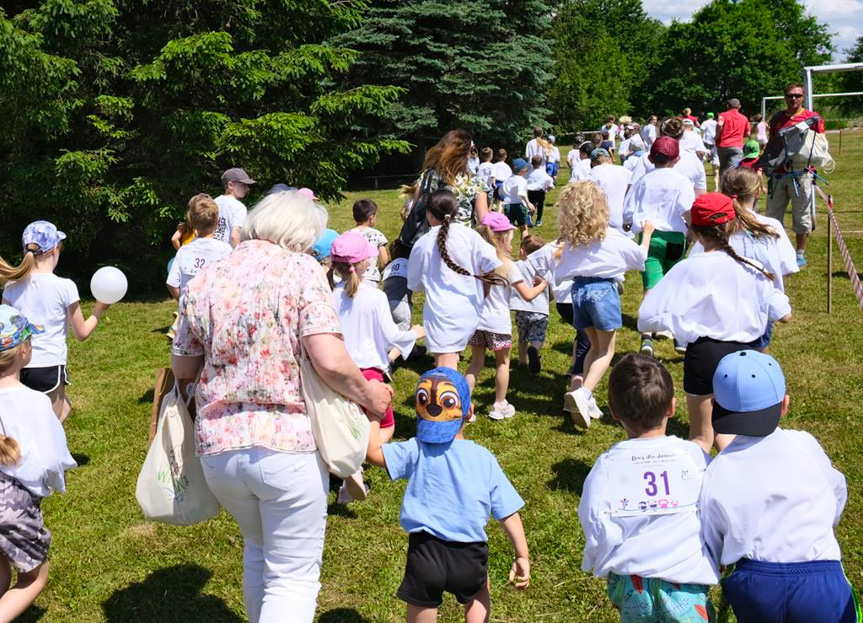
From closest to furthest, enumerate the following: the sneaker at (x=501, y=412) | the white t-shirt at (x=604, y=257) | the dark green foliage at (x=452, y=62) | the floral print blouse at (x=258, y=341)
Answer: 1. the floral print blouse at (x=258, y=341)
2. the white t-shirt at (x=604, y=257)
3. the sneaker at (x=501, y=412)
4. the dark green foliage at (x=452, y=62)

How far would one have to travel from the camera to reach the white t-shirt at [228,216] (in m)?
8.55

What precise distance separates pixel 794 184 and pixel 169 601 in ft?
29.8

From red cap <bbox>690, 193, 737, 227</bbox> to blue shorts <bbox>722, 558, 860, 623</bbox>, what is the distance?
7.68 feet

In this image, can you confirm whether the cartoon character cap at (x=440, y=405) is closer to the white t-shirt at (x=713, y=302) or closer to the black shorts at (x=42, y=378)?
the white t-shirt at (x=713, y=302)

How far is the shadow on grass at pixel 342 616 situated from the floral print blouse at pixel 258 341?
4.88 ft

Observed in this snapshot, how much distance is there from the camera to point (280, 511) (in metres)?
3.14

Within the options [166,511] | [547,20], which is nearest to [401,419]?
[166,511]

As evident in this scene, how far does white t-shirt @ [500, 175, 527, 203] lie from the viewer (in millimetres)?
15305

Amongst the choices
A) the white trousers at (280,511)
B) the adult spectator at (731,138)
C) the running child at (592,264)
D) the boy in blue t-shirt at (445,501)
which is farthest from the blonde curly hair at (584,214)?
the adult spectator at (731,138)

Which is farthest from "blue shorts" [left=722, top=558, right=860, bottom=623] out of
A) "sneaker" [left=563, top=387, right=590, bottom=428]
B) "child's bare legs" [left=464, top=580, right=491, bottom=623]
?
"sneaker" [left=563, top=387, right=590, bottom=428]

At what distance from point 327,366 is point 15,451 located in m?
1.57

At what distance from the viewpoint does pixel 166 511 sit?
343 centimetres

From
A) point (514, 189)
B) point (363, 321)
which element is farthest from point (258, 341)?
point (514, 189)

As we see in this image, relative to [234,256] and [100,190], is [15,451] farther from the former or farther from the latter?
[100,190]
